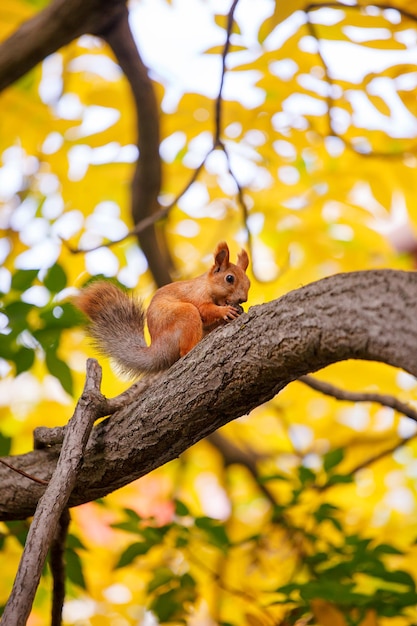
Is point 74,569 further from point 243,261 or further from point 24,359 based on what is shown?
point 243,261

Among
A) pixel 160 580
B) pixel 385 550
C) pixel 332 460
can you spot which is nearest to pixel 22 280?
pixel 160 580

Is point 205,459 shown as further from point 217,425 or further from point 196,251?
point 217,425

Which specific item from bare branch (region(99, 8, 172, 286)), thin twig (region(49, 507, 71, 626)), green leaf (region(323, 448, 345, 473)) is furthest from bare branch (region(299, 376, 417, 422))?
→ bare branch (region(99, 8, 172, 286))

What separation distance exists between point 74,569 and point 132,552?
0.16 metres

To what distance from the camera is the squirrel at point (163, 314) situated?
1.70m

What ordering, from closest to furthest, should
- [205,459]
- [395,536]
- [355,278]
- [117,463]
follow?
[355,278], [117,463], [395,536], [205,459]

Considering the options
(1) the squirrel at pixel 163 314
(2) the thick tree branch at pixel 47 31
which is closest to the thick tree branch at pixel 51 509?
(1) the squirrel at pixel 163 314

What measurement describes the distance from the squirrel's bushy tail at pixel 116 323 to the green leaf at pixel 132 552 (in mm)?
492

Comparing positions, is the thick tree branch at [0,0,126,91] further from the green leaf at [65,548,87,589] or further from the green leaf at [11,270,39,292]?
the green leaf at [65,548,87,589]

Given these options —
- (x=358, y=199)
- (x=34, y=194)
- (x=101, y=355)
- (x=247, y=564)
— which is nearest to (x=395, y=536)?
(x=247, y=564)

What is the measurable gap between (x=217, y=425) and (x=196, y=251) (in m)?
2.24

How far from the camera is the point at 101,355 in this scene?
1863 millimetres

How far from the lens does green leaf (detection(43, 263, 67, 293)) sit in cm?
204

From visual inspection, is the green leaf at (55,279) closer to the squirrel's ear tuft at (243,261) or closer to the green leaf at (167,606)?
the squirrel's ear tuft at (243,261)
